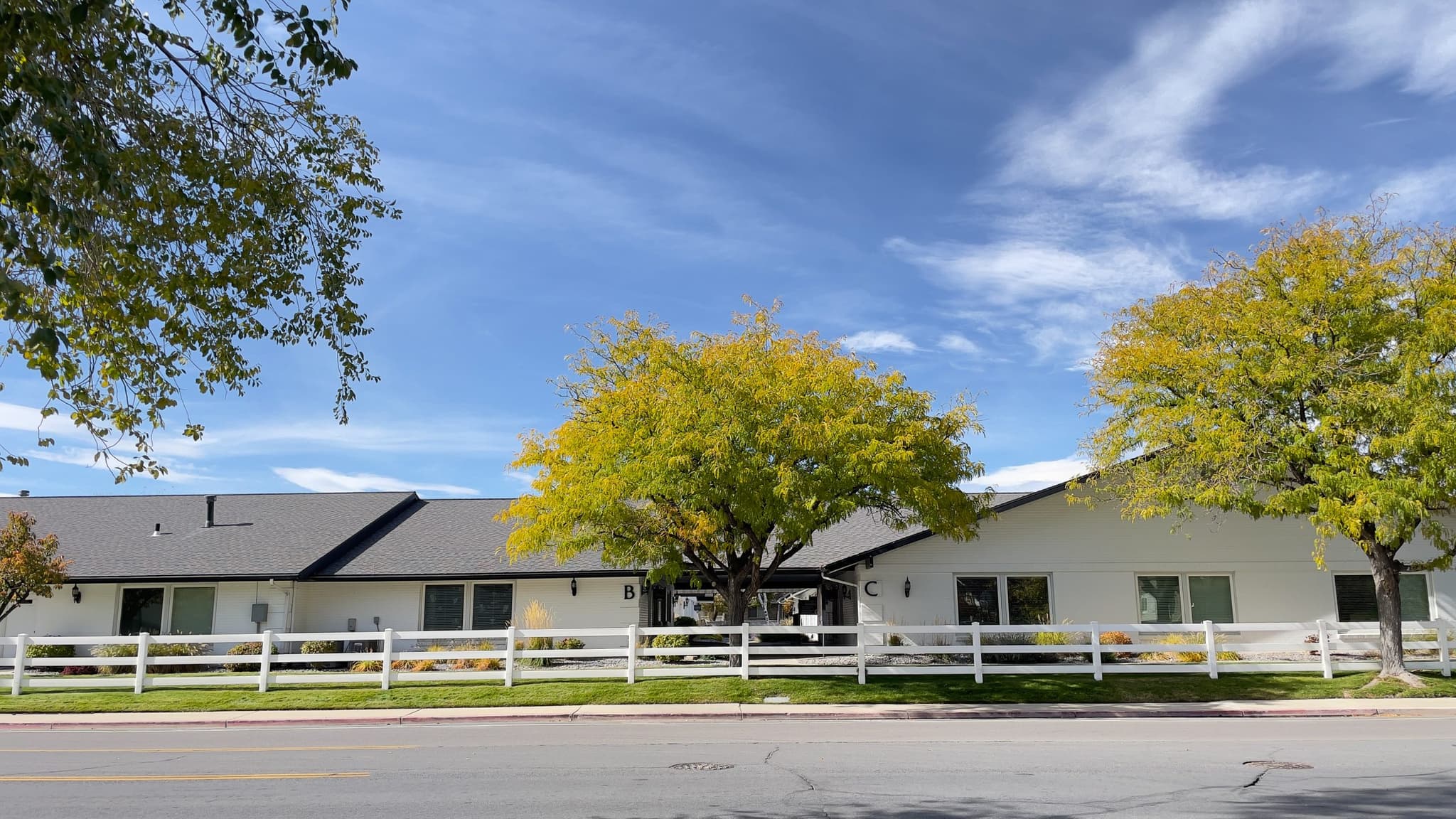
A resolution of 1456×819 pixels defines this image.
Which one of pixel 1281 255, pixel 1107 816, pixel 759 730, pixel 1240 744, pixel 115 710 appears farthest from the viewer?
pixel 1281 255

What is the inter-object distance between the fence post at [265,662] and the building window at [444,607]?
24.1 ft

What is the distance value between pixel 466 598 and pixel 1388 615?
Result: 847 inches

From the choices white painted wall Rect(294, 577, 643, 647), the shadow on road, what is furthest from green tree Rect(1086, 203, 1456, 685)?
white painted wall Rect(294, 577, 643, 647)

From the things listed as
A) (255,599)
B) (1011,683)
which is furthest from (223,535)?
(1011,683)

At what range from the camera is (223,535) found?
30.8 meters

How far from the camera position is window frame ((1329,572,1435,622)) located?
2505cm

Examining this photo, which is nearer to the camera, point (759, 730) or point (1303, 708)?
point (759, 730)

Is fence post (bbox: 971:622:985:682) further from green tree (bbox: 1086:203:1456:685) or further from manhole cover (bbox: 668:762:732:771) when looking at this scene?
manhole cover (bbox: 668:762:732:771)

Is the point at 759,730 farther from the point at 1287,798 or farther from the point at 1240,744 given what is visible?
the point at 1287,798

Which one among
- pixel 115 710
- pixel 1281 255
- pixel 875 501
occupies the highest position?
pixel 1281 255

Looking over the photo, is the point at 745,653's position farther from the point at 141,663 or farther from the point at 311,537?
the point at 311,537

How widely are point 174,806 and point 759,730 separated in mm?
8067

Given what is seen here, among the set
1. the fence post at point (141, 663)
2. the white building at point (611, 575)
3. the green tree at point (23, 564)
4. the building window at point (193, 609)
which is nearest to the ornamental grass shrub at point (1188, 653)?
the white building at point (611, 575)

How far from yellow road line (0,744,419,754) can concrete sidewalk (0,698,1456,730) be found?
11.1 feet
